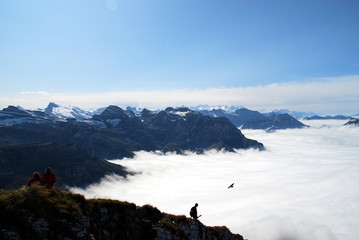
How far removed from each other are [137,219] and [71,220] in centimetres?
1162

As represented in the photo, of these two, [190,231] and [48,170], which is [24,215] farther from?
[190,231]

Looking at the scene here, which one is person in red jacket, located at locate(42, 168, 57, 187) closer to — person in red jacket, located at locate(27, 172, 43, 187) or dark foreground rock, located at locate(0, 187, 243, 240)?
person in red jacket, located at locate(27, 172, 43, 187)

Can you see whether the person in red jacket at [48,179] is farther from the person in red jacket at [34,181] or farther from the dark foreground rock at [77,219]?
the dark foreground rock at [77,219]

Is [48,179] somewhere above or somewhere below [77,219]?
above

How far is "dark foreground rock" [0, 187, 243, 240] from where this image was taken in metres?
26.3

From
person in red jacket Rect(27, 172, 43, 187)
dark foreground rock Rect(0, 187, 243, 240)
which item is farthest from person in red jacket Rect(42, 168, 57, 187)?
dark foreground rock Rect(0, 187, 243, 240)

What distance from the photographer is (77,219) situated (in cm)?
3072

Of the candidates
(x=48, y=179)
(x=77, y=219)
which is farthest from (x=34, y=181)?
(x=77, y=219)

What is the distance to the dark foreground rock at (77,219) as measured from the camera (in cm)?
2630

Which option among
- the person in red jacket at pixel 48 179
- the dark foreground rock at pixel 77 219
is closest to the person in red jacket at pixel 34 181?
the person in red jacket at pixel 48 179

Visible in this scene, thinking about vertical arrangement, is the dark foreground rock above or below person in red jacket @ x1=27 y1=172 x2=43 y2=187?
below

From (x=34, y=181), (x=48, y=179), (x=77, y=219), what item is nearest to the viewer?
(x=77, y=219)

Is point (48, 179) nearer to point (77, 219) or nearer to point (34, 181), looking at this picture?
point (34, 181)

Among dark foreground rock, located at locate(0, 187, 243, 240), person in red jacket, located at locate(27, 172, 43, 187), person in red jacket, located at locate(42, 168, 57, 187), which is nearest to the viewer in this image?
dark foreground rock, located at locate(0, 187, 243, 240)
